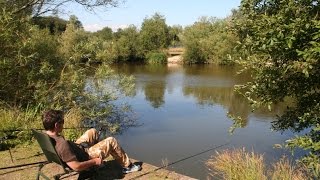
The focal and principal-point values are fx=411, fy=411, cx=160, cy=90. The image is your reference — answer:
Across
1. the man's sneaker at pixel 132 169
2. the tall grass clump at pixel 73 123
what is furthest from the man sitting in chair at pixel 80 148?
the tall grass clump at pixel 73 123

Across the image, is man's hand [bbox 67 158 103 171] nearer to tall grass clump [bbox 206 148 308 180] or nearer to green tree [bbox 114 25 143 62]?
tall grass clump [bbox 206 148 308 180]

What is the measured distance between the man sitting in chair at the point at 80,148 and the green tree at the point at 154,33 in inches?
2152

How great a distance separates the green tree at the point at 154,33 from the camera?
60969mm

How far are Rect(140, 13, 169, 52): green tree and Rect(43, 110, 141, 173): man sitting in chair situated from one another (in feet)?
179

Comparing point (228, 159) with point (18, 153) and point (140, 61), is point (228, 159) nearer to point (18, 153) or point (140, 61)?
point (18, 153)

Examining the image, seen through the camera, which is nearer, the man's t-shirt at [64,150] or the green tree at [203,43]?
the man's t-shirt at [64,150]

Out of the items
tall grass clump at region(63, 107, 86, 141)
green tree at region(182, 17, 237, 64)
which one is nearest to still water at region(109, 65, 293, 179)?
tall grass clump at region(63, 107, 86, 141)

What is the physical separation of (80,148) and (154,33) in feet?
191

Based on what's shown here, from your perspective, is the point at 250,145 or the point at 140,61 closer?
the point at 250,145

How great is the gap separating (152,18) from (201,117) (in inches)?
2035

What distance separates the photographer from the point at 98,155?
580cm

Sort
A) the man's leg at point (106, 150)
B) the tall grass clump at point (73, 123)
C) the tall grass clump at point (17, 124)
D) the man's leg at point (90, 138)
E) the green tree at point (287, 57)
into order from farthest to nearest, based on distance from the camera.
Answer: the tall grass clump at point (73, 123) < the tall grass clump at point (17, 124) < the man's leg at point (90, 138) < the man's leg at point (106, 150) < the green tree at point (287, 57)

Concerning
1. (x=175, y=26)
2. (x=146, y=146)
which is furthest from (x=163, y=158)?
(x=175, y=26)

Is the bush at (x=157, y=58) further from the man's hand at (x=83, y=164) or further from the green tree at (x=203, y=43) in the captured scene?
the man's hand at (x=83, y=164)
